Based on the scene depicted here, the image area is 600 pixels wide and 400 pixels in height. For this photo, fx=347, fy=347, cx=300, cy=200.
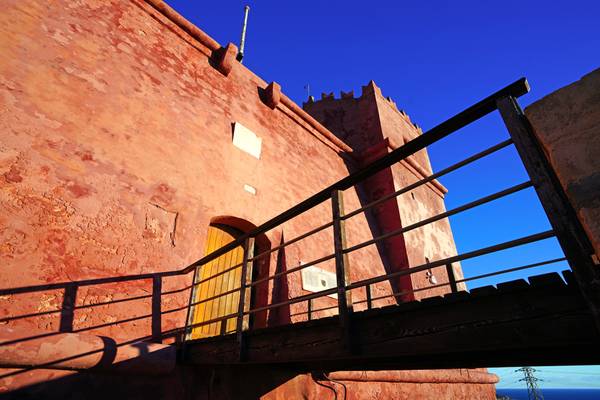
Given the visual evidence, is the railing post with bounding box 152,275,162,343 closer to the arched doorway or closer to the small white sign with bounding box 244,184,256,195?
the arched doorway

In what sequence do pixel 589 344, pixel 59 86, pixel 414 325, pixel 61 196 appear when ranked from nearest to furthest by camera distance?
pixel 589 344 < pixel 414 325 < pixel 61 196 < pixel 59 86

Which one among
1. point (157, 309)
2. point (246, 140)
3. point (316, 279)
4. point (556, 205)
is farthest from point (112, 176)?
point (556, 205)

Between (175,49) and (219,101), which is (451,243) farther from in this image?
(175,49)

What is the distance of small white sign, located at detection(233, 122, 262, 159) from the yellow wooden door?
1594mm

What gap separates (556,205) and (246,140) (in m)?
5.77

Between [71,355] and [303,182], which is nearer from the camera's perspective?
[71,355]

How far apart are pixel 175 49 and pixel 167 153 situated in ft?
7.47

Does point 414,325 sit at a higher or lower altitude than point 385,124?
lower

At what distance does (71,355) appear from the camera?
2.78 meters

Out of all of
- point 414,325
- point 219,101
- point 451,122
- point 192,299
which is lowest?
point 414,325

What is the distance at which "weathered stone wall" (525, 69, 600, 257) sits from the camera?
1.34 m

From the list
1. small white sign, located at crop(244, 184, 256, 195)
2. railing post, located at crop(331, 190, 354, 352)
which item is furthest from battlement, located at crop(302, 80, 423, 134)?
railing post, located at crop(331, 190, 354, 352)

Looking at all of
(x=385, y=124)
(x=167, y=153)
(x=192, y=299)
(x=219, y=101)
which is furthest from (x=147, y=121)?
(x=385, y=124)

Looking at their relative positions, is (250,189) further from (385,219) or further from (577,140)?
(577,140)
